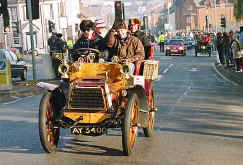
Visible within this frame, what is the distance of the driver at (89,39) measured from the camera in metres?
9.60

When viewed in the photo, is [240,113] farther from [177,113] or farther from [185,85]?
[185,85]

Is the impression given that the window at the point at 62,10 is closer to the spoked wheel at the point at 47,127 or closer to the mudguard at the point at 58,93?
the mudguard at the point at 58,93

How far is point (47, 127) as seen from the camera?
321 inches

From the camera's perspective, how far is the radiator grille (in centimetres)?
814

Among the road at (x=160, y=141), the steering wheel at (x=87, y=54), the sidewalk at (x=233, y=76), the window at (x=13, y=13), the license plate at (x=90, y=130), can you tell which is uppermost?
the window at (x=13, y=13)

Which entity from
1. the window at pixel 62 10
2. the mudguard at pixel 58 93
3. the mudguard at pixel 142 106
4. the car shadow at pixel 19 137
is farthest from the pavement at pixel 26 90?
the window at pixel 62 10

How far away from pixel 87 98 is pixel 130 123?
694mm

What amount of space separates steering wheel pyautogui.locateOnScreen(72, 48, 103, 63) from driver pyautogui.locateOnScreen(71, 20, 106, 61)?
0.43 m

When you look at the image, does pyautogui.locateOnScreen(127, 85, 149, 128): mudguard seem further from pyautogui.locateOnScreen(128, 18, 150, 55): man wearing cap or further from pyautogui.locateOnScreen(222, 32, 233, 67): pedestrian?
pyautogui.locateOnScreen(222, 32, 233, 67): pedestrian

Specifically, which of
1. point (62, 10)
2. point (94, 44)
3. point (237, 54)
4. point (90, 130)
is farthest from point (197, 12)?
point (90, 130)

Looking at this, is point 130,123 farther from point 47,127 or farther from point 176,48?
point 176,48

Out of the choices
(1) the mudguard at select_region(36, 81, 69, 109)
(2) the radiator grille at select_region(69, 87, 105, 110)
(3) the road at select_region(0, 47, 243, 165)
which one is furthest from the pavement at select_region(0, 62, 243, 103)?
(2) the radiator grille at select_region(69, 87, 105, 110)

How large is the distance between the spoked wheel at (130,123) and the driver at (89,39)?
163 cm

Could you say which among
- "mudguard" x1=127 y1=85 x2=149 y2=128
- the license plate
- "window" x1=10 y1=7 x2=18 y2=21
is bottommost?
the license plate
